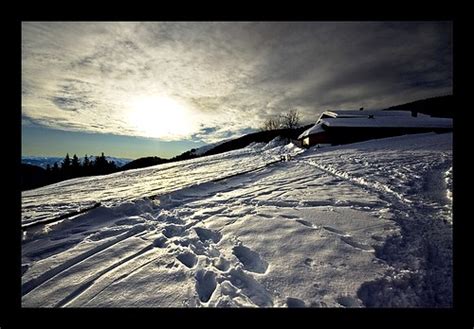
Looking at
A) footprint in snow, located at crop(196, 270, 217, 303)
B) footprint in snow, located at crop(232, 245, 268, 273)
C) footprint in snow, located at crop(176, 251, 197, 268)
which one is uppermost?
footprint in snow, located at crop(232, 245, 268, 273)

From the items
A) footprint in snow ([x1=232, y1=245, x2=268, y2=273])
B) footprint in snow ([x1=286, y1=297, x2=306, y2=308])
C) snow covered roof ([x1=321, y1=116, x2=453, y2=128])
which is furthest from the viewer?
snow covered roof ([x1=321, y1=116, x2=453, y2=128])

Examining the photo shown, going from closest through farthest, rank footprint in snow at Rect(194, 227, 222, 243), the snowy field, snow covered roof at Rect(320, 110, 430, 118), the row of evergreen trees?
1. the snowy field
2. footprint in snow at Rect(194, 227, 222, 243)
3. snow covered roof at Rect(320, 110, 430, 118)
4. the row of evergreen trees

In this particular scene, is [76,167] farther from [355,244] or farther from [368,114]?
[368,114]

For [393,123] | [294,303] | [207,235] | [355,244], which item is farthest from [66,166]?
[393,123]

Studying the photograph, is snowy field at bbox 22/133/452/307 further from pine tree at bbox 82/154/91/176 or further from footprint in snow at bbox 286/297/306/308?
pine tree at bbox 82/154/91/176

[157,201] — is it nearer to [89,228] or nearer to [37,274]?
[89,228]

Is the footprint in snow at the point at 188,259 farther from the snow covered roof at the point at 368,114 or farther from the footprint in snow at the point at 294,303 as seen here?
the snow covered roof at the point at 368,114

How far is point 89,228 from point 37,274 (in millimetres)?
1361

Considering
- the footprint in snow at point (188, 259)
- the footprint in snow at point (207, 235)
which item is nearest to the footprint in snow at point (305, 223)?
the footprint in snow at point (207, 235)

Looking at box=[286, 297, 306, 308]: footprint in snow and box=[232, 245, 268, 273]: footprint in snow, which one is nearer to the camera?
box=[286, 297, 306, 308]: footprint in snow

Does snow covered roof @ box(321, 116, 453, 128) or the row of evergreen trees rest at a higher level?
snow covered roof @ box(321, 116, 453, 128)

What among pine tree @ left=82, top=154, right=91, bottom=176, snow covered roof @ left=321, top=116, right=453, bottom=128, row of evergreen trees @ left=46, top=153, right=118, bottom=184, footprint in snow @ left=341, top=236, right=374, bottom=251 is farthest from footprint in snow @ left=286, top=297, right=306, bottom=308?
pine tree @ left=82, top=154, right=91, bottom=176
